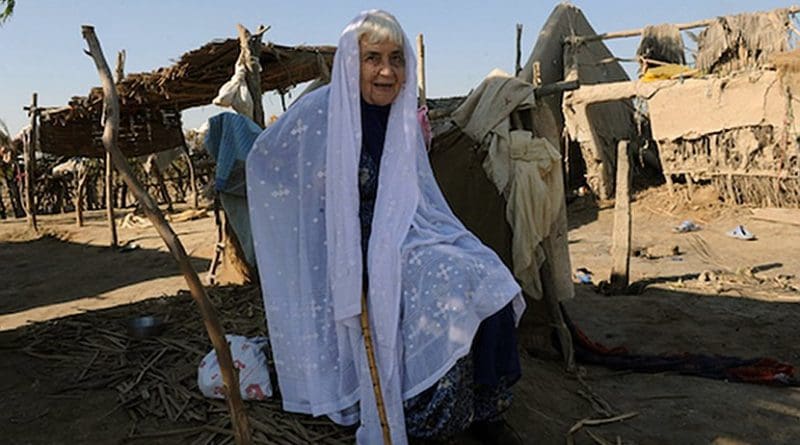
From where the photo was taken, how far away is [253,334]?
11.1ft

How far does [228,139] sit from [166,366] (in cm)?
132

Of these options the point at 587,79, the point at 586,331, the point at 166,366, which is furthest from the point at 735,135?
the point at 166,366

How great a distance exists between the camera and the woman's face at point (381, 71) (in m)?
2.51

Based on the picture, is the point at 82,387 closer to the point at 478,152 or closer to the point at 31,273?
the point at 478,152

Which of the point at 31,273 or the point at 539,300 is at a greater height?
the point at 539,300

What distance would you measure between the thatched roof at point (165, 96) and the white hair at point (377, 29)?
3.34 meters

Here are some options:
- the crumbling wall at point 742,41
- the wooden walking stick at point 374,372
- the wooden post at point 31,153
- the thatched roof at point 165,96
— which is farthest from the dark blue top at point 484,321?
the crumbling wall at point 742,41

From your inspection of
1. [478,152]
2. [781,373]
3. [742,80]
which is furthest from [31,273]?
[742,80]

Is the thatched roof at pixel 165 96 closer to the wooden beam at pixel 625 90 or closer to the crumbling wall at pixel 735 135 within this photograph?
the wooden beam at pixel 625 90

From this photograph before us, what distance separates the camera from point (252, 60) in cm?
509

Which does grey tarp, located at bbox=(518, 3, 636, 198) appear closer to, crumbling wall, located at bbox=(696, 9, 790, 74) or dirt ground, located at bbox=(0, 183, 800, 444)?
crumbling wall, located at bbox=(696, 9, 790, 74)

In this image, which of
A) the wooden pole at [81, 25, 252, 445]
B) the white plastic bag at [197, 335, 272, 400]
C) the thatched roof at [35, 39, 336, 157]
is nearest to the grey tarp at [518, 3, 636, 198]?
the thatched roof at [35, 39, 336, 157]

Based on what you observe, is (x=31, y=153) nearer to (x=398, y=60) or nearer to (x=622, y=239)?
(x=622, y=239)

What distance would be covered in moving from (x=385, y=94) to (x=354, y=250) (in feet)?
2.18
